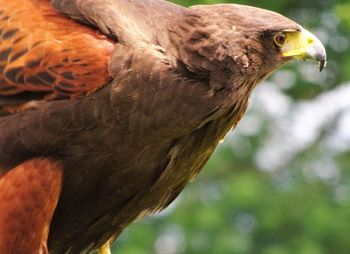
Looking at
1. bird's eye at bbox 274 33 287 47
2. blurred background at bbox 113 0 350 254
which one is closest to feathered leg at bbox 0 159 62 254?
bird's eye at bbox 274 33 287 47

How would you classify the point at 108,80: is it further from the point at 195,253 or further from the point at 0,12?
the point at 195,253

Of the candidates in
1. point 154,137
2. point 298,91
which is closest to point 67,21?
point 154,137

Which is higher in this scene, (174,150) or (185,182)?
(174,150)

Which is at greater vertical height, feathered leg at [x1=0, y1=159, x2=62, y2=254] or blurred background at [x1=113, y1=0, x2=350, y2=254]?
feathered leg at [x1=0, y1=159, x2=62, y2=254]

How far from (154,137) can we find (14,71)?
666mm

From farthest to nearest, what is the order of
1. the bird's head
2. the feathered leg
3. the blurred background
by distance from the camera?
the blurred background
the feathered leg
the bird's head

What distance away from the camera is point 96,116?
4.91 metres

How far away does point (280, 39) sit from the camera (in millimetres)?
4859

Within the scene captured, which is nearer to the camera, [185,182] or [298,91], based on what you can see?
[185,182]

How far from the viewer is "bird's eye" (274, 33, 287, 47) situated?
4.85 meters

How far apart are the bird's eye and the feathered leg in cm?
106

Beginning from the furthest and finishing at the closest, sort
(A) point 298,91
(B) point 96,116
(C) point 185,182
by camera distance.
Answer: (A) point 298,91 < (C) point 185,182 < (B) point 96,116

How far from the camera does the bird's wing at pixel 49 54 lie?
16.2 ft

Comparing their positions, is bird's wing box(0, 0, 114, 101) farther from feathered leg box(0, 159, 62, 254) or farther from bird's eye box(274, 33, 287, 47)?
bird's eye box(274, 33, 287, 47)
